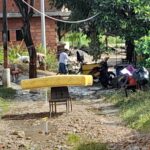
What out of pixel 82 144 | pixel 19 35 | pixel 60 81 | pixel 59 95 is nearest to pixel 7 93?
pixel 59 95

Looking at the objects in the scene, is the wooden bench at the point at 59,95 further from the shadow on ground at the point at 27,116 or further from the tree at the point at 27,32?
the tree at the point at 27,32

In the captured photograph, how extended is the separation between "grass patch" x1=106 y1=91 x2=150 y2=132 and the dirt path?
229mm

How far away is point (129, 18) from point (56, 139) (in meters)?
12.2

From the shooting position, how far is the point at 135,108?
15.3 m

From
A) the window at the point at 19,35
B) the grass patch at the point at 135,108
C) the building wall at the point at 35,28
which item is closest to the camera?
the grass patch at the point at 135,108

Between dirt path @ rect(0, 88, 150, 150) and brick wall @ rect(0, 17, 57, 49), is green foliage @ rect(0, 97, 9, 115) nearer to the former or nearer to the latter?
dirt path @ rect(0, 88, 150, 150)

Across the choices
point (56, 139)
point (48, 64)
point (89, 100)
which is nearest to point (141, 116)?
point (56, 139)

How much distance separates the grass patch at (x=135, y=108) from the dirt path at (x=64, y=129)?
23 centimetres

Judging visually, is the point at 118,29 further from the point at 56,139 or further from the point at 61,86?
the point at 56,139

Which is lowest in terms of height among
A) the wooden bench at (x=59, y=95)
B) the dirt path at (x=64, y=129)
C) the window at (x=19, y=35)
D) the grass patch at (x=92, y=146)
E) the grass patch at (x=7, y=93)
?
the grass patch at (x=7, y=93)

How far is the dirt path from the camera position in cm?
1116

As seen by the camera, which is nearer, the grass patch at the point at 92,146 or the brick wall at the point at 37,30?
the grass patch at the point at 92,146

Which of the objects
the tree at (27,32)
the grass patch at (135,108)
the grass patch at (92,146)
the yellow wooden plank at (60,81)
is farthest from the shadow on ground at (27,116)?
the tree at (27,32)

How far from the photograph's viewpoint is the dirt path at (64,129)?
439 inches
